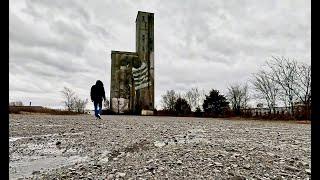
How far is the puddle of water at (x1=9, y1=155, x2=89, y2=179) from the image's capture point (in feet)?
12.3

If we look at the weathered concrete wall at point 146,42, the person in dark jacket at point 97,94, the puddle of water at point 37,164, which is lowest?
the puddle of water at point 37,164

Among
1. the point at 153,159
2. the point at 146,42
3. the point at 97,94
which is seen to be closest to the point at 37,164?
the point at 153,159

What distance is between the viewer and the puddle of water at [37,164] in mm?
3757

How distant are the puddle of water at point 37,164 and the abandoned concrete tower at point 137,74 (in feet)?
72.6

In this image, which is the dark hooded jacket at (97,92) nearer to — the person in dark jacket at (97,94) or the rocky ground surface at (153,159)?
the person in dark jacket at (97,94)

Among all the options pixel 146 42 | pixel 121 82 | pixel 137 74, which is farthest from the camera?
pixel 146 42

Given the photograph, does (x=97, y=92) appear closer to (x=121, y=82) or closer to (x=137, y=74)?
(x=121, y=82)

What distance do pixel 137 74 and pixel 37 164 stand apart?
2356cm

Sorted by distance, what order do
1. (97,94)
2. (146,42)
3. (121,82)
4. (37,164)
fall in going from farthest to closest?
(146,42), (121,82), (97,94), (37,164)

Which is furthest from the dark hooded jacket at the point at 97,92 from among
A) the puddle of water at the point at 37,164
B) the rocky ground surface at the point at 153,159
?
the puddle of water at the point at 37,164

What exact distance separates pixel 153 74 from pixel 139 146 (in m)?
22.6

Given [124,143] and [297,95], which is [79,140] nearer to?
[124,143]

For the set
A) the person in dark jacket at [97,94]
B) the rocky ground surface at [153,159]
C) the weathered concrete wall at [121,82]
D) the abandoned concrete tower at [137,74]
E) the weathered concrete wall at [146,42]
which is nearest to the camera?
the rocky ground surface at [153,159]

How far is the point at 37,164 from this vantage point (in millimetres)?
4230
